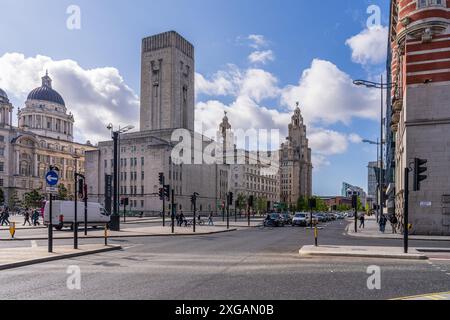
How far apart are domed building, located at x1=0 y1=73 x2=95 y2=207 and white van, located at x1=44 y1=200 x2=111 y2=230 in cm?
7731

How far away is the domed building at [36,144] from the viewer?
396ft

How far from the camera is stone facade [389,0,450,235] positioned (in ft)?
104

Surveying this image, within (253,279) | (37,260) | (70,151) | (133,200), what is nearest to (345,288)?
(253,279)

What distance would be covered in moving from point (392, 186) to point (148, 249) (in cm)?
4754

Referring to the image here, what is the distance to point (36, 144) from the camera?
131 m

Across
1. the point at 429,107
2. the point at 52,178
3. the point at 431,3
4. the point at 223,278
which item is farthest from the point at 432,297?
the point at 431,3

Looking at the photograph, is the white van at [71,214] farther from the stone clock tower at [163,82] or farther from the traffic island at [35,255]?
the stone clock tower at [163,82]

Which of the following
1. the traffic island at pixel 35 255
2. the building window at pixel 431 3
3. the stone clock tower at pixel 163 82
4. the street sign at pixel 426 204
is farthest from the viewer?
the stone clock tower at pixel 163 82

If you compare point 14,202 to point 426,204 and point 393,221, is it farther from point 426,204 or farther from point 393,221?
point 426,204

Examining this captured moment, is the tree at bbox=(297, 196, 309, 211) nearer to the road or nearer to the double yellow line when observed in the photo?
the road

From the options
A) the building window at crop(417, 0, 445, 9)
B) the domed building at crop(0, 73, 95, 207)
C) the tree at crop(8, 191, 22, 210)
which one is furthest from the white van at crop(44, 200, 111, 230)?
the tree at crop(8, 191, 22, 210)

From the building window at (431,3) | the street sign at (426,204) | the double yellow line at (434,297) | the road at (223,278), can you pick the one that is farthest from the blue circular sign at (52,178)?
the building window at (431,3)

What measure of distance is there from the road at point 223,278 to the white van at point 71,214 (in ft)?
66.4
